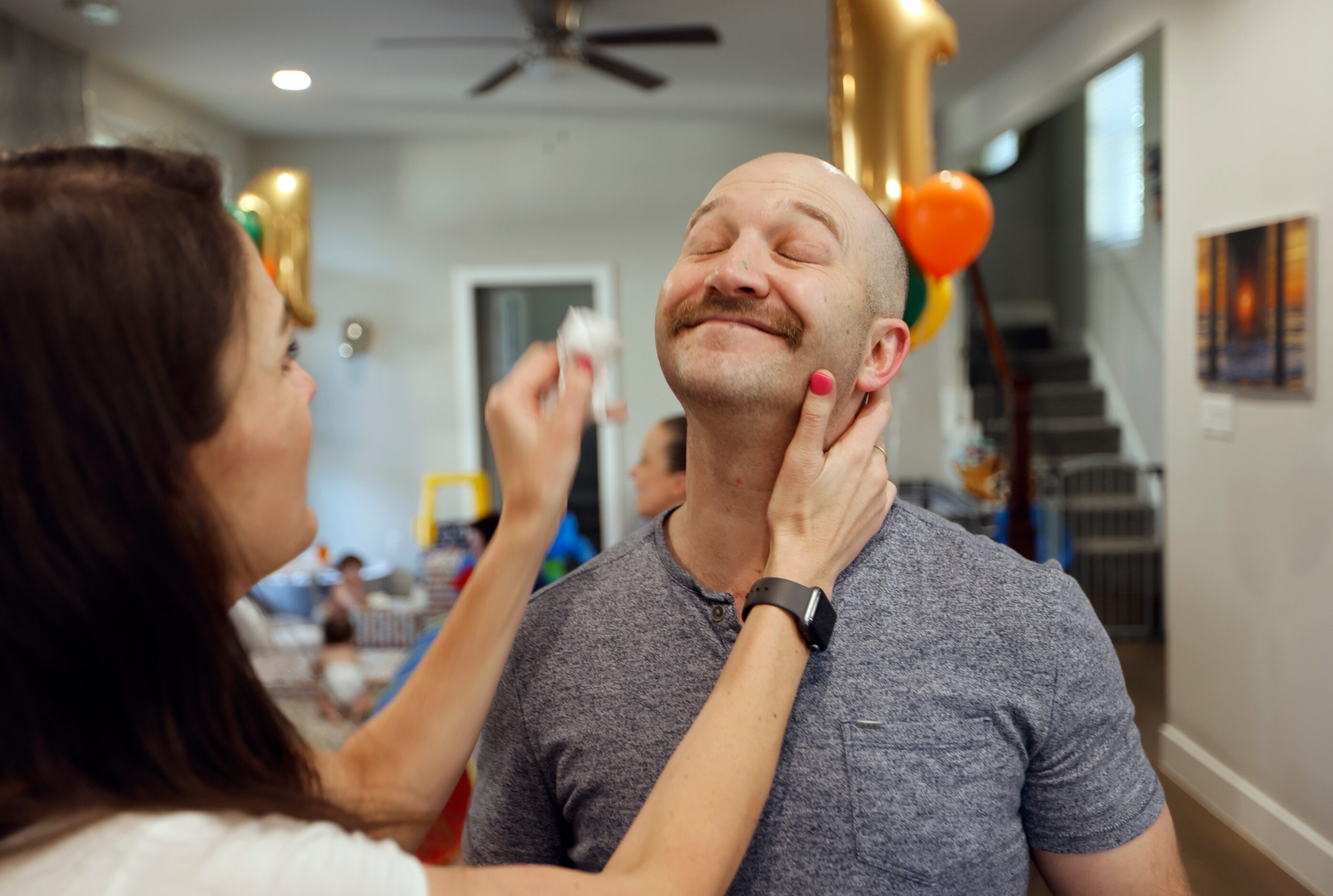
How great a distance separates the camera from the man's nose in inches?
43.4

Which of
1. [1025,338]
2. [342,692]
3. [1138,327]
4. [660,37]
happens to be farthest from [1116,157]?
[342,692]

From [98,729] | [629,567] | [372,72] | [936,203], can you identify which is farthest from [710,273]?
[372,72]

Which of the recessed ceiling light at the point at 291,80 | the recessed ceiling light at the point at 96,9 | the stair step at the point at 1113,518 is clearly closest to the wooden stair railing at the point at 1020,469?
the stair step at the point at 1113,518

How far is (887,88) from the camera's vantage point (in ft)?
8.39

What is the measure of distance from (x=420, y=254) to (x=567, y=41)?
336 centimetres

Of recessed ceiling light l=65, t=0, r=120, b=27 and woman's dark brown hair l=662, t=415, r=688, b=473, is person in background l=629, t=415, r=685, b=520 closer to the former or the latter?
woman's dark brown hair l=662, t=415, r=688, b=473

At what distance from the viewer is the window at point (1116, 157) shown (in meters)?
6.59

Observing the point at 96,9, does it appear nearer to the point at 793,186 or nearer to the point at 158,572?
the point at 793,186

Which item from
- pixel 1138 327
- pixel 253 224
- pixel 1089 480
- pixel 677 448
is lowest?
pixel 1089 480

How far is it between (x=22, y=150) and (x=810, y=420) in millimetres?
771

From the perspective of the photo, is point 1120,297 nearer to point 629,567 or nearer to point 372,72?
point 372,72

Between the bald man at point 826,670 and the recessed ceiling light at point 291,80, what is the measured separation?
4.85m

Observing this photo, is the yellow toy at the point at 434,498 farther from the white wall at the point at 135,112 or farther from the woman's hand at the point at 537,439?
the woman's hand at the point at 537,439

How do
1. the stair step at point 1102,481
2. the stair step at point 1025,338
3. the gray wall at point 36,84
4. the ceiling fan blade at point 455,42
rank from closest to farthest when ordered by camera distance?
the ceiling fan blade at point 455,42, the gray wall at point 36,84, the stair step at point 1102,481, the stair step at point 1025,338
